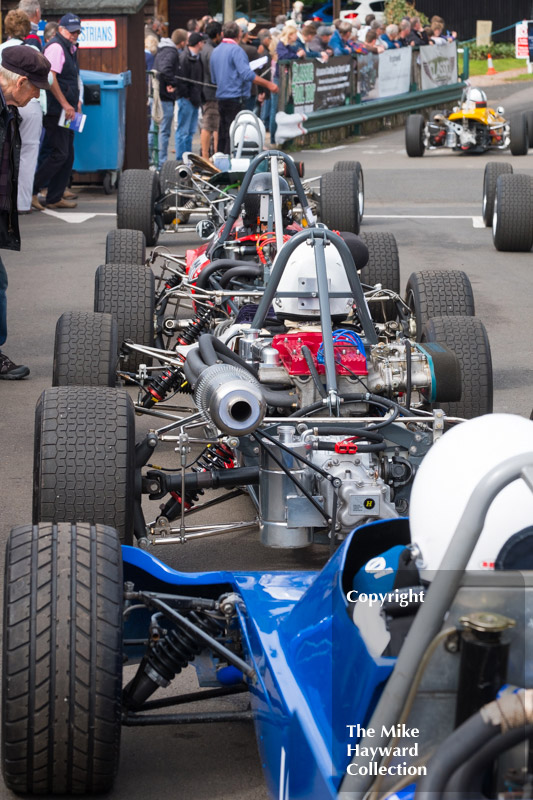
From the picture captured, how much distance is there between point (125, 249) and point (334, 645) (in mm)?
6412

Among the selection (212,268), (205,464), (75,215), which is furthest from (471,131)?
(205,464)

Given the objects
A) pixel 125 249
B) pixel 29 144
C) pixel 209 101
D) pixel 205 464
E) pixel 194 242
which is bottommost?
pixel 194 242

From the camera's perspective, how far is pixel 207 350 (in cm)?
495

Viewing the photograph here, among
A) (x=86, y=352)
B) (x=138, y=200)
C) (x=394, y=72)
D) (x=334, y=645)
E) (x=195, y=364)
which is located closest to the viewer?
(x=334, y=645)

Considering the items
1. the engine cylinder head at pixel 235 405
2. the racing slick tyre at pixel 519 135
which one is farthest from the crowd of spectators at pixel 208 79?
the engine cylinder head at pixel 235 405

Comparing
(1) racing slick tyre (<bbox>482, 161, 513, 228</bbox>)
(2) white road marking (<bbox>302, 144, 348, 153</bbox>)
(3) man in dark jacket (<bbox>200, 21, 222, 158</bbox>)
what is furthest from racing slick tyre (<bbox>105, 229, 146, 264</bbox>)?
(2) white road marking (<bbox>302, 144, 348, 153</bbox>)

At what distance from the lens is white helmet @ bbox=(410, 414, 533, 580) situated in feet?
8.68

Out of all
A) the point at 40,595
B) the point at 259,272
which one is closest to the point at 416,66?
the point at 259,272

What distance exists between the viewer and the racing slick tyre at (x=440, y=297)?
7.30m

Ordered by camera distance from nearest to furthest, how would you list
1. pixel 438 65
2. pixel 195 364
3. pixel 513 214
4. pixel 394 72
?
pixel 195 364 < pixel 513 214 < pixel 394 72 < pixel 438 65

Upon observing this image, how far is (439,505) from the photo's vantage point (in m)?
2.73

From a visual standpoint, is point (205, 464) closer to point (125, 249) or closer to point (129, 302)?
point (129, 302)

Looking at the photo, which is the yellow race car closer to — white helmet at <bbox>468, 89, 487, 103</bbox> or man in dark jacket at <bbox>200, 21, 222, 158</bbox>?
white helmet at <bbox>468, 89, 487, 103</bbox>

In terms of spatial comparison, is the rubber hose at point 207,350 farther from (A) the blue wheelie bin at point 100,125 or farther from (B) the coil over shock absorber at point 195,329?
(A) the blue wheelie bin at point 100,125
